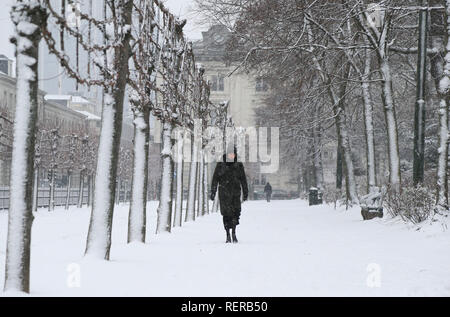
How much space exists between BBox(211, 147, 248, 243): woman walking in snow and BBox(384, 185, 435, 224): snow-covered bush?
12.9ft

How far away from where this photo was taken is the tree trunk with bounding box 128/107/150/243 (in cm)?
1283

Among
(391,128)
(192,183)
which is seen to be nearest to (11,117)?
(192,183)

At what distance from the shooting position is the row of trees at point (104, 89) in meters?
6.54

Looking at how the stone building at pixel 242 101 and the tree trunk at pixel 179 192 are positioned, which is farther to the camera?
the stone building at pixel 242 101

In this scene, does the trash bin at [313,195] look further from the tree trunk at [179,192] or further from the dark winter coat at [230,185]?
the dark winter coat at [230,185]

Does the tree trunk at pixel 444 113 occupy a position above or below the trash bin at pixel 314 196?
above

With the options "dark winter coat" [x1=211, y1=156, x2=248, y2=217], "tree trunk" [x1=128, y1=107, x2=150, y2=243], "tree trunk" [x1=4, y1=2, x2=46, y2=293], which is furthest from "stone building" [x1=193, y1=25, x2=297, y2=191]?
"tree trunk" [x1=4, y1=2, x2=46, y2=293]

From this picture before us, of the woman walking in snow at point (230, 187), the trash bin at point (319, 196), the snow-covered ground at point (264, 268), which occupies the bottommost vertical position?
the snow-covered ground at point (264, 268)

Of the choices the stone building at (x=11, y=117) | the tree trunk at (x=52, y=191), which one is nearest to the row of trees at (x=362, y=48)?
the stone building at (x=11, y=117)

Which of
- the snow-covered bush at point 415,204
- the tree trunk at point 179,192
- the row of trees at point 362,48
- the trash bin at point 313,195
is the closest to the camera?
the snow-covered bush at point 415,204

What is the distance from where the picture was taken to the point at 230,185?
1351 centimetres

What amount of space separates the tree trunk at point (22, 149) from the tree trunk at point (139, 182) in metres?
6.20
